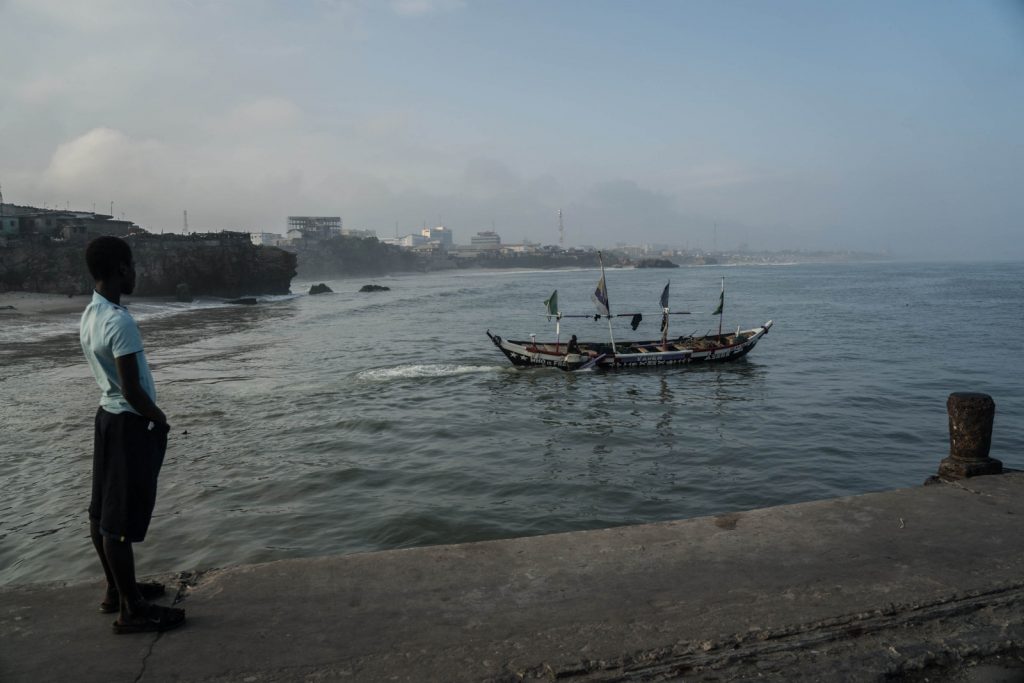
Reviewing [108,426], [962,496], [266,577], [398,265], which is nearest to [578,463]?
[962,496]

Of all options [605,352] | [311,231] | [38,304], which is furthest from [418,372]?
[311,231]

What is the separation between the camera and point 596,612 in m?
3.80

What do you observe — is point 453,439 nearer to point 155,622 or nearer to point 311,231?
point 155,622

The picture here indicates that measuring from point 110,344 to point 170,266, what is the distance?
225 feet

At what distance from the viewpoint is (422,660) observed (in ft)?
11.0

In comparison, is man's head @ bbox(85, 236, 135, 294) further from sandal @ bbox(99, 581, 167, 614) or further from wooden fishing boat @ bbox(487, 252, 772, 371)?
wooden fishing boat @ bbox(487, 252, 772, 371)

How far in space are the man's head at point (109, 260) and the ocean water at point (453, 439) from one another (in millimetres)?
4938

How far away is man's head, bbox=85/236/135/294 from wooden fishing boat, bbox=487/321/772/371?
19.5m

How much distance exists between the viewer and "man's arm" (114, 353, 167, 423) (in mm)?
3658

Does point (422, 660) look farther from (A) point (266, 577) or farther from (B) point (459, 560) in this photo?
(A) point (266, 577)

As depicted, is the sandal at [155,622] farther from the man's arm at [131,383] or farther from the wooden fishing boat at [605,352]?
the wooden fishing boat at [605,352]

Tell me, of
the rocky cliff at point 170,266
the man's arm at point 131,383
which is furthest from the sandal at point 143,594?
the rocky cliff at point 170,266

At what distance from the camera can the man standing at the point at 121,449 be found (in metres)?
3.69

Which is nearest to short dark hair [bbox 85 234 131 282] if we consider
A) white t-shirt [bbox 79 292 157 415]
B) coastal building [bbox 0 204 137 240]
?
white t-shirt [bbox 79 292 157 415]
